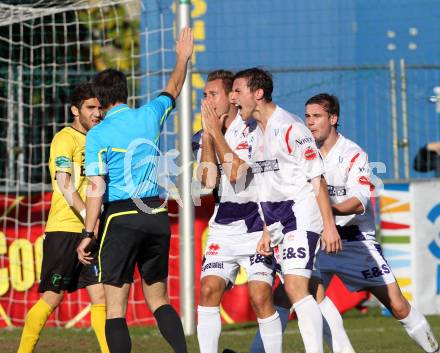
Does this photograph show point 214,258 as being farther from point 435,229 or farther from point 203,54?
point 203,54

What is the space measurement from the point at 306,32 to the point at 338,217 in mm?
6611

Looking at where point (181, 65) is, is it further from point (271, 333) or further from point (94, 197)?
point (271, 333)

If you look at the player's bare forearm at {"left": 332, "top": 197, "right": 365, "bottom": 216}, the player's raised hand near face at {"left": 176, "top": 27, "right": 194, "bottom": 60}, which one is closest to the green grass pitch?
the player's bare forearm at {"left": 332, "top": 197, "right": 365, "bottom": 216}

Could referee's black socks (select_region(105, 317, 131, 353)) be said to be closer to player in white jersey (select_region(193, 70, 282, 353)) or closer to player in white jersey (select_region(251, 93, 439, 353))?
player in white jersey (select_region(193, 70, 282, 353))

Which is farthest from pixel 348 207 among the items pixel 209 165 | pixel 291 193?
pixel 209 165

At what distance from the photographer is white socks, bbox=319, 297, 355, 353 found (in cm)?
828

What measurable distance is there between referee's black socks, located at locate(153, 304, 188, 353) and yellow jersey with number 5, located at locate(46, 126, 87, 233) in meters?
1.26

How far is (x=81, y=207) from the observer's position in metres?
8.38

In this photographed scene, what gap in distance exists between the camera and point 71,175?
28.7ft

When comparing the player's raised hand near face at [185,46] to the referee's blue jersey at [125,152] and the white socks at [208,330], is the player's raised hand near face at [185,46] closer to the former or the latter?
the referee's blue jersey at [125,152]

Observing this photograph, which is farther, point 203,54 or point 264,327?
point 203,54

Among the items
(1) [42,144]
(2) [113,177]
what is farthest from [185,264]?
(2) [113,177]

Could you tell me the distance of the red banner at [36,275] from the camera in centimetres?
1260

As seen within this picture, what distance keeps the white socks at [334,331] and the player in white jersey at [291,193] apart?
0.75 metres
